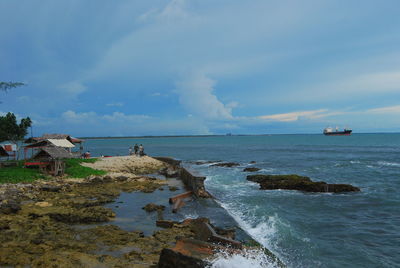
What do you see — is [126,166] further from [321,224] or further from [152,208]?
[321,224]

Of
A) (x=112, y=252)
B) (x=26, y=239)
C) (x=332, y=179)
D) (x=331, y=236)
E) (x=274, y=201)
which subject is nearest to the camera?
(x=112, y=252)

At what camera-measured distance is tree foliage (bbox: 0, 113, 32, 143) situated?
30.5 meters

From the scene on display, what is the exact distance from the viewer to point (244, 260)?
20.1ft

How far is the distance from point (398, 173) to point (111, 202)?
27.8 metres

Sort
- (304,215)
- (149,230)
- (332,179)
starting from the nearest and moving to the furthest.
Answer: (149,230) < (304,215) < (332,179)

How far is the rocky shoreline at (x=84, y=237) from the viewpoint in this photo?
6.43 meters

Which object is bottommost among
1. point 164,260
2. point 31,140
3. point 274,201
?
point 274,201

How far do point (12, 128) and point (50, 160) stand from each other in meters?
13.8

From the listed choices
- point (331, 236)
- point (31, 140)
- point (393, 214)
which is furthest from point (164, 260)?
point (31, 140)

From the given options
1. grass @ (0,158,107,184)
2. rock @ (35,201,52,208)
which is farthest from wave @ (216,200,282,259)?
grass @ (0,158,107,184)

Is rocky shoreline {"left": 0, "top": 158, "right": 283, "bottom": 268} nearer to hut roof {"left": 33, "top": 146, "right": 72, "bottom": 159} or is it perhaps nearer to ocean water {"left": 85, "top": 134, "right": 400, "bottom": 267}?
ocean water {"left": 85, "top": 134, "right": 400, "bottom": 267}

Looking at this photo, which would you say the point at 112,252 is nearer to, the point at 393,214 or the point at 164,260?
the point at 164,260

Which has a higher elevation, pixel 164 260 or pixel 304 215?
pixel 164 260

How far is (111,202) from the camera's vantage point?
45.3 feet
